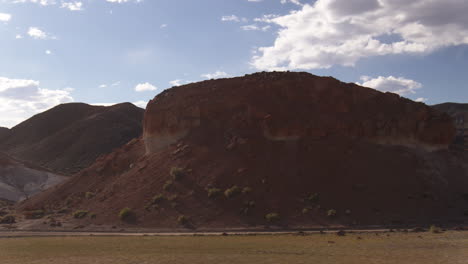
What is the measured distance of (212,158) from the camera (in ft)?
117

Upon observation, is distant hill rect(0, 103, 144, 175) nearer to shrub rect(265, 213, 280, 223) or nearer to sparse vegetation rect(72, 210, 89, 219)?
sparse vegetation rect(72, 210, 89, 219)

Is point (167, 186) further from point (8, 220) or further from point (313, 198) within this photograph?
point (8, 220)

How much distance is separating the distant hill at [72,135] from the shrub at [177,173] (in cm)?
4804

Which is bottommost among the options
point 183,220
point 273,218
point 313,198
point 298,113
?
point 183,220

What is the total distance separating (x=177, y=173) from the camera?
3450 cm

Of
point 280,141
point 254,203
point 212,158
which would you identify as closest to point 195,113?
point 212,158

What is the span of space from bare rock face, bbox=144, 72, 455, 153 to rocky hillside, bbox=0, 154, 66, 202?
2779cm

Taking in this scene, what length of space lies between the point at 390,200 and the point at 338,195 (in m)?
3.48

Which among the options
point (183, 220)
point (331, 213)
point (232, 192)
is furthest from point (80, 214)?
point (331, 213)

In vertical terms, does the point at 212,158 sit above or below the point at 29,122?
below

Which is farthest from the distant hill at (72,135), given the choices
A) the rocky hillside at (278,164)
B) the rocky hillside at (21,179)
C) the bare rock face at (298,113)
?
the bare rock face at (298,113)

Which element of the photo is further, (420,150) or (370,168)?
(420,150)

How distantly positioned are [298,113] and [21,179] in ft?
146

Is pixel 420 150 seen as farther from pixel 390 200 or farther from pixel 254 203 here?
pixel 254 203
